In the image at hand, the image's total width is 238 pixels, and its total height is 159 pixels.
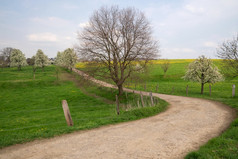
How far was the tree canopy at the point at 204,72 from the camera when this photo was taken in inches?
1099

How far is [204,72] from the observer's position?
28.4 metres

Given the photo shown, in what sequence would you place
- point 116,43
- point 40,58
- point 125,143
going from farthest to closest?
point 40,58 → point 116,43 → point 125,143

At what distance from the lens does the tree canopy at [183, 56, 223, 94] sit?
91.6ft

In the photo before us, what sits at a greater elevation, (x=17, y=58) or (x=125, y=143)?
(x=17, y=58)

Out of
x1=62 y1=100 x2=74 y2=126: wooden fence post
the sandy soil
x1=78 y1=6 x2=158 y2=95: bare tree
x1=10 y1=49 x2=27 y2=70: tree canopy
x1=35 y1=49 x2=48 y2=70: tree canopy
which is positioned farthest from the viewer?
x1=10 y1=49 x2=27 y2=70: tree canopy

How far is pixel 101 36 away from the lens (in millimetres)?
22016

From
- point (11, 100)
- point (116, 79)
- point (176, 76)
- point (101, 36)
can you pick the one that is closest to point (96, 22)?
point (101, 36)

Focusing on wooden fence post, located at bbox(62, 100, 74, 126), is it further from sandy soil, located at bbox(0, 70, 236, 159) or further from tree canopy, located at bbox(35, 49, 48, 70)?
tree canopy, located at bbox(35, 49, 48, 70)

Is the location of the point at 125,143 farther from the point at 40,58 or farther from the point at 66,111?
the point at 40,58

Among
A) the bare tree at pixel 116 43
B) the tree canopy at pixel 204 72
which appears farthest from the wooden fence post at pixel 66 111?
the tree canopy at pixel 204 72

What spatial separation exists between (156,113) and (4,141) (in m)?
10.3

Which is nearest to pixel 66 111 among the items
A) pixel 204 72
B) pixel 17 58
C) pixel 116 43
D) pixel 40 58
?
pixel 116 43

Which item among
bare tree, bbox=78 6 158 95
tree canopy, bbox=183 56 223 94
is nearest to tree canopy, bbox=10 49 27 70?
bare tree, bbox=78 6 158 95

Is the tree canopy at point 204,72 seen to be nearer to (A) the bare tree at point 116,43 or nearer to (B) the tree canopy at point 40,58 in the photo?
(A) the bare tree at point 116,43
